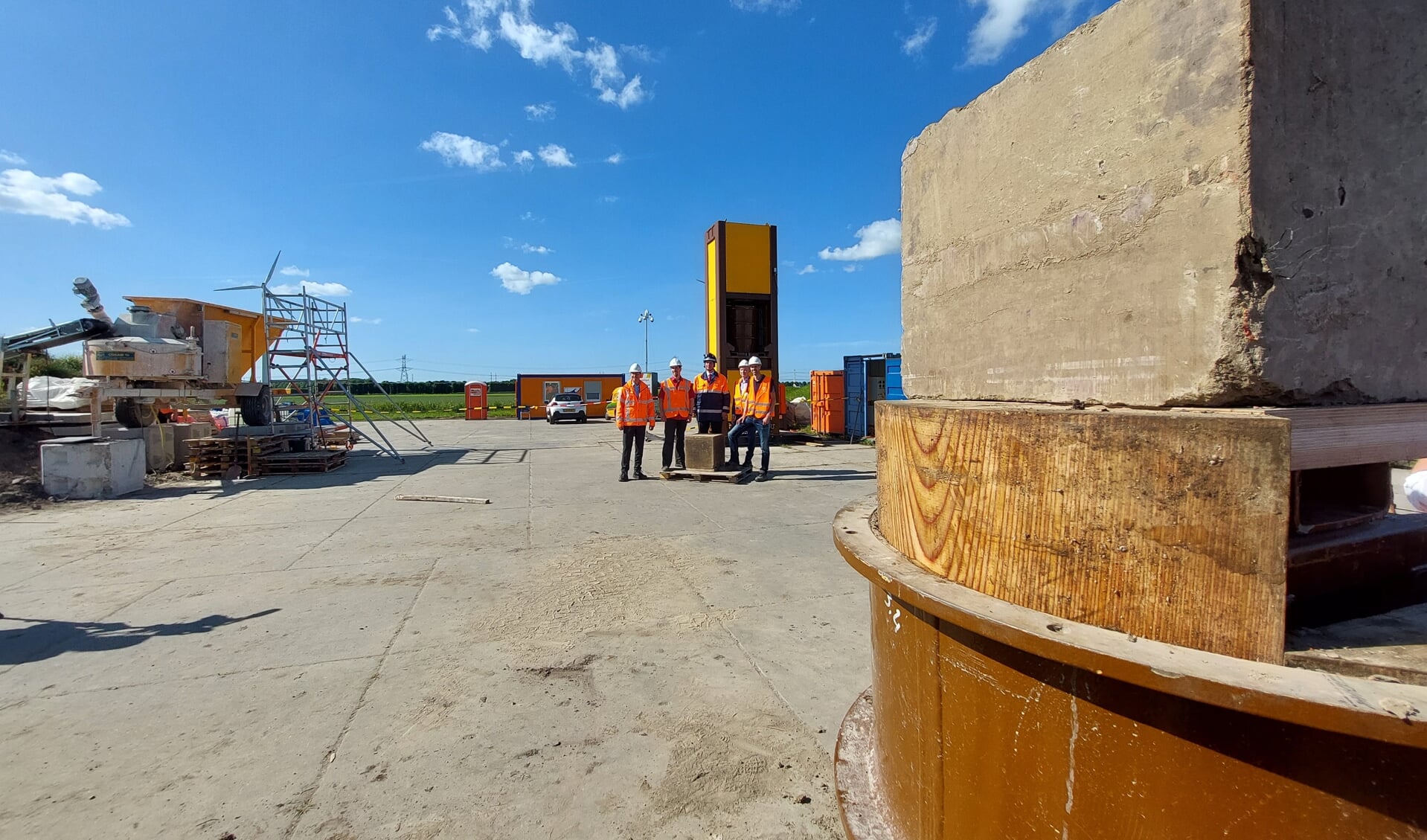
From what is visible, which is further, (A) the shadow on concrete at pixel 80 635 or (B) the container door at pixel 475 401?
(B) the container door at pixel 475 401

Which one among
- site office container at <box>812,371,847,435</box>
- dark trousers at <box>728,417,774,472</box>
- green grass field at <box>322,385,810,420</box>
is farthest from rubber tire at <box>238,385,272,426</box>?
site office container at <box>812,371,847,435</box>

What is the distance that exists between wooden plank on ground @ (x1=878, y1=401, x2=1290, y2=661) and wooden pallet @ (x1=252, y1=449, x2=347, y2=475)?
1162cm

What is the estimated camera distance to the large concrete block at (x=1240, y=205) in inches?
40.8

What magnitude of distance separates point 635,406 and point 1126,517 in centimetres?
823

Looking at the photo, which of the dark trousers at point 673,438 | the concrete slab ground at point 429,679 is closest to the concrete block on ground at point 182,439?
the concrete slab ground at point 429,679

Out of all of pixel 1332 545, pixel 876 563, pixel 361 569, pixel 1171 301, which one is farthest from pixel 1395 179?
→ pixel 361 569

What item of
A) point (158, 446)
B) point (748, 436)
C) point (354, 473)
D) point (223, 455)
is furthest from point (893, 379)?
point (158, 446)

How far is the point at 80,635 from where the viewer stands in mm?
3521

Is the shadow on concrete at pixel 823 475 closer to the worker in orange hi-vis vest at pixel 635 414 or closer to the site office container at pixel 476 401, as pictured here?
the worker in orange hi-vis vest at pixel 635 414

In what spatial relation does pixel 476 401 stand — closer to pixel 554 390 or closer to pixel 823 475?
pixel 554 390

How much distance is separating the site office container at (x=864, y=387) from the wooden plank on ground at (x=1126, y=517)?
1305cm

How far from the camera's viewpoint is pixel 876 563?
1411 mm

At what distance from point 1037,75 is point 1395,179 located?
2.26 ft

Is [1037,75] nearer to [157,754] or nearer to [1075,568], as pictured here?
[1075,568]
